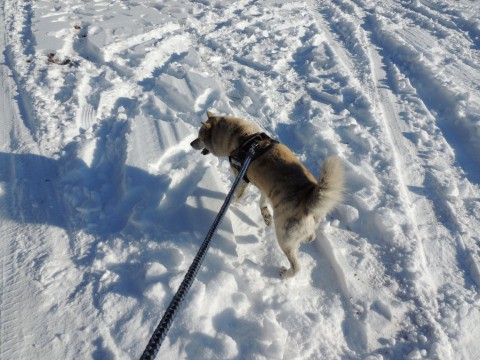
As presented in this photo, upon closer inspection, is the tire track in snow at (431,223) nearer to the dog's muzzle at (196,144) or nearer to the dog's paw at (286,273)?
the dog's paw at (286,273)

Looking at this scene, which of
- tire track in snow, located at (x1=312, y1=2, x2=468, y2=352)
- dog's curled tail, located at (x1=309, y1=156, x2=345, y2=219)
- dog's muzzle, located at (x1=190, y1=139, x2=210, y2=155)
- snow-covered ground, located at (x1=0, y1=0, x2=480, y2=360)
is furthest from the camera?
dog's muzzle, located at (x1=190, y1=139, x2=210, y2=155)

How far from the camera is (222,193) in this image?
350 cm

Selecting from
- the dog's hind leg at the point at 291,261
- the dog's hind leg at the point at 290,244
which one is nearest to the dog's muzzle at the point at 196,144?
the dog's hind leg at the point at 290,244

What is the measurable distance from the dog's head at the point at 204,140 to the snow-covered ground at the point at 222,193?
184 mm

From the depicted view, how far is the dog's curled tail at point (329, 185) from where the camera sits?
2.23 metres

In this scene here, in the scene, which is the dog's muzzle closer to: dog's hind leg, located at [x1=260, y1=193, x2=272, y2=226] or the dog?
the dog

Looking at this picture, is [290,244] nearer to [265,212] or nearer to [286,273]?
[286,273]

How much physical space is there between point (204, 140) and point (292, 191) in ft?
4.73

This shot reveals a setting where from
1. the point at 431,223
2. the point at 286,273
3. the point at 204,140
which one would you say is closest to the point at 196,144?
the point at 204,140

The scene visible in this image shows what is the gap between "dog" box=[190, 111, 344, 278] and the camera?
89.8 inches

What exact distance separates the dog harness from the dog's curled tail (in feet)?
2.79

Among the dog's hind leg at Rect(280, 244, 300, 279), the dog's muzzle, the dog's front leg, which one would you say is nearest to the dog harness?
the dog's front leg

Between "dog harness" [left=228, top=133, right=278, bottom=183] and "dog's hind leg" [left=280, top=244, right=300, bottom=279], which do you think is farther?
"dog harness" [left=228, top=133, right=278, bottom=183]

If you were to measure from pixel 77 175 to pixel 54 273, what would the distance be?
1.22 metres
